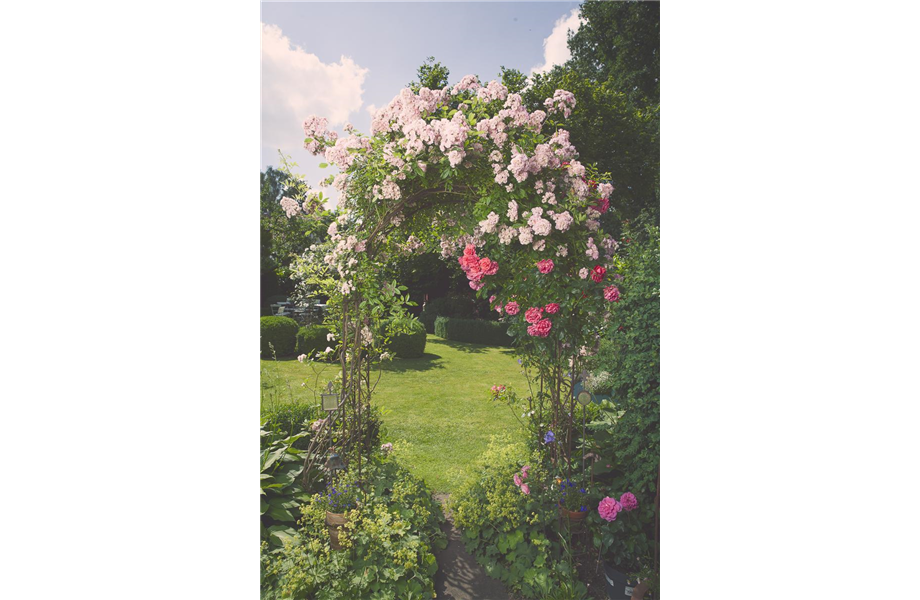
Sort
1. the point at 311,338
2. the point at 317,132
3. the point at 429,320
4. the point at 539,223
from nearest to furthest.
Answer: the point at 539,223 → the point at 317,132 → the point at 311,338 → the point at 429,320

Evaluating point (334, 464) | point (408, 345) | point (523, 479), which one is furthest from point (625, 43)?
point (334, 464)

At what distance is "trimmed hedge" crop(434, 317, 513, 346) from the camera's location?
9.16 metres

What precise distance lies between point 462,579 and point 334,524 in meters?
0.78

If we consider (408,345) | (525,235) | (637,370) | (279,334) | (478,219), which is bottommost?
(408,345)

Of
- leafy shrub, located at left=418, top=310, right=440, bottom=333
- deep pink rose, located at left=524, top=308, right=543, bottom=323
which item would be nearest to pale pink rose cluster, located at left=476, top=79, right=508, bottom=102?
deep pink rose, located at left=524, top=308, right=543, bottom=323

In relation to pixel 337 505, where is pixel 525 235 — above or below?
above

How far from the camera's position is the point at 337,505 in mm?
2518

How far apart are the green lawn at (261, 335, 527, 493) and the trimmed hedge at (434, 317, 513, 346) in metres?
0.74

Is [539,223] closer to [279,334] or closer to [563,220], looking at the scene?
[563,220]

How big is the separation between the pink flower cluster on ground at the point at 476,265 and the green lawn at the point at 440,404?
41.3 inches
